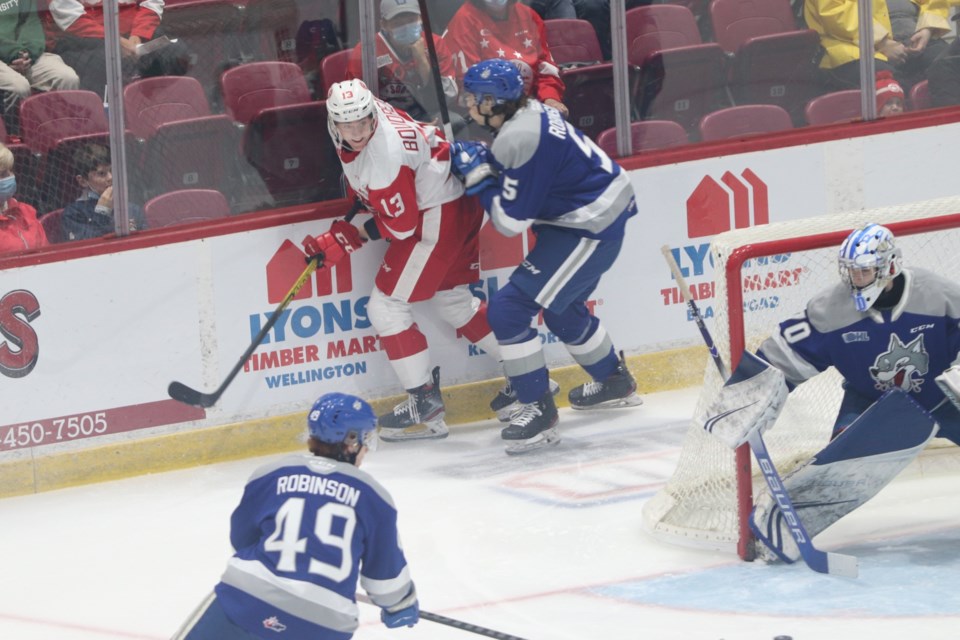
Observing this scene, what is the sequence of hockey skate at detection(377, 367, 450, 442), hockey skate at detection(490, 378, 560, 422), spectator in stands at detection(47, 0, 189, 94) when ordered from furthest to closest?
hockey skate at detection(490, 378, 560, 422) < hockey skate at detection(377, 367, 450, 442) < spectator in stands at detection(47, 0, 189, 94)

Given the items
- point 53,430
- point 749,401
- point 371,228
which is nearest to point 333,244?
point 371,228

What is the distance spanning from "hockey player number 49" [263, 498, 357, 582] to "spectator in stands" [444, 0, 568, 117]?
278 cm

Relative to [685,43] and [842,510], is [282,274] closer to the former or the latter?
[685,43]

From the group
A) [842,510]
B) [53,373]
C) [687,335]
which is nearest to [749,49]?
[687,335]

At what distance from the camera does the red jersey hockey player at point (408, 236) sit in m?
5.09

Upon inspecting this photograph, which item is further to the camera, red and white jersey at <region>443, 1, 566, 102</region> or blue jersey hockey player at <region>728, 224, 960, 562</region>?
red and white jersey at <region>443, 1, 566, 102</region>

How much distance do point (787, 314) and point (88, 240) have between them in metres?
2.20

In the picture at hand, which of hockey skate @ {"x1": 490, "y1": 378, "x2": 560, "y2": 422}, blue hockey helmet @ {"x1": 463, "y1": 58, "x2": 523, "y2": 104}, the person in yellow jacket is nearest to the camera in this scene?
blue hockey helmet @ {"x1": 463, "y1": 58, "x2": 523, "y2": 104}

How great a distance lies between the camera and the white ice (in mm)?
3785

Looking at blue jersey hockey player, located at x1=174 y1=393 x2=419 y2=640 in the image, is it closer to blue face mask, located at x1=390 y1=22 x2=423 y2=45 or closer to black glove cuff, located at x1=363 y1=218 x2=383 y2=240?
black glove cuff, located at x1=363 y1=218 x2=383 y2=240

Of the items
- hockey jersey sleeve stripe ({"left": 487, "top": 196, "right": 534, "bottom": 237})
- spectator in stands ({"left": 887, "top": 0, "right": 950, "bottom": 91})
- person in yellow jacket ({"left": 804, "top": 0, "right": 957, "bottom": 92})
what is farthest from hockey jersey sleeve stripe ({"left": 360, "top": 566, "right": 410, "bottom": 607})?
spectator in stands ({"left": 887, "top": 0, "right": 950, "bottom": 91})

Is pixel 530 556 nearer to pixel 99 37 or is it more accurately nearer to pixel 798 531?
pixel 798 531

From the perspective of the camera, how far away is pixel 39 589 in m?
4.32

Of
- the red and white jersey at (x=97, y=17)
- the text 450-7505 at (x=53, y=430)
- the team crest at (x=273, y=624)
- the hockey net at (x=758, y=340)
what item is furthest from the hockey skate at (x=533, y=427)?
the team crest at (x=273, y=624)
